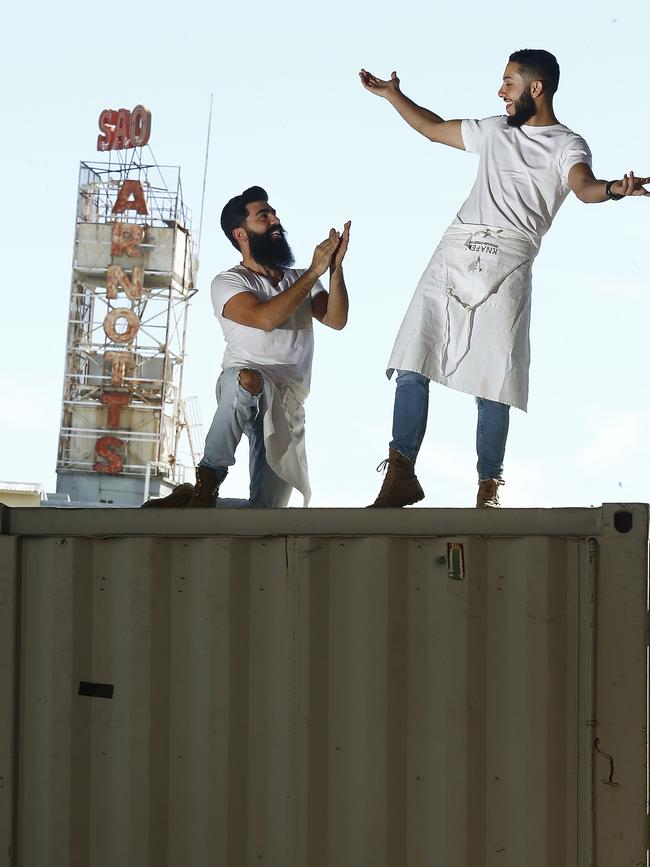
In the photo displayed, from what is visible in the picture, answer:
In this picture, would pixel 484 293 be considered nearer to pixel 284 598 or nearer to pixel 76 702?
pixel 284 598

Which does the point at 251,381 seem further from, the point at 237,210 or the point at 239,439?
the point at 237,210

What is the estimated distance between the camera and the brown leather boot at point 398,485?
4195 mm

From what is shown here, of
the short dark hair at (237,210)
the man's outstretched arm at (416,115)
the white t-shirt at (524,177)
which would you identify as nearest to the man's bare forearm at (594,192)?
the white t-shirt at (524,177)

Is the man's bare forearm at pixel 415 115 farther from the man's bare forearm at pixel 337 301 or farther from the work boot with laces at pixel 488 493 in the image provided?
the work boot with laces at pixel 488 493

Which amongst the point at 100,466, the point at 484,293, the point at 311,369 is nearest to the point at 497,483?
the point at 484,293

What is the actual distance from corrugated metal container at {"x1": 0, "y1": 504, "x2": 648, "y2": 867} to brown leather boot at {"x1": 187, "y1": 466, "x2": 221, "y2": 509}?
0.59m

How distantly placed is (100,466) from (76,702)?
3963 cm

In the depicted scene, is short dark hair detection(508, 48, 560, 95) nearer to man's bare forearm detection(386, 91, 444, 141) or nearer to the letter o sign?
man's bare forearm detection(386, 91, 444, 141)

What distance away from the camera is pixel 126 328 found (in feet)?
145

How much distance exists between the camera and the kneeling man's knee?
4.63 m

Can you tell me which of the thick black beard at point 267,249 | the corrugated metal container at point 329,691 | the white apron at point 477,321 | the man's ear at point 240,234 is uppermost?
the man's ear at point 240,234

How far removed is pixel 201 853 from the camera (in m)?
3.61

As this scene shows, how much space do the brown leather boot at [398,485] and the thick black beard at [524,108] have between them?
127cm

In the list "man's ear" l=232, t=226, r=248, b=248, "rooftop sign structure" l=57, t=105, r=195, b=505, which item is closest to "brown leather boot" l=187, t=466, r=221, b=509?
"man's ear" l=232, t=226, r=248, b=248
